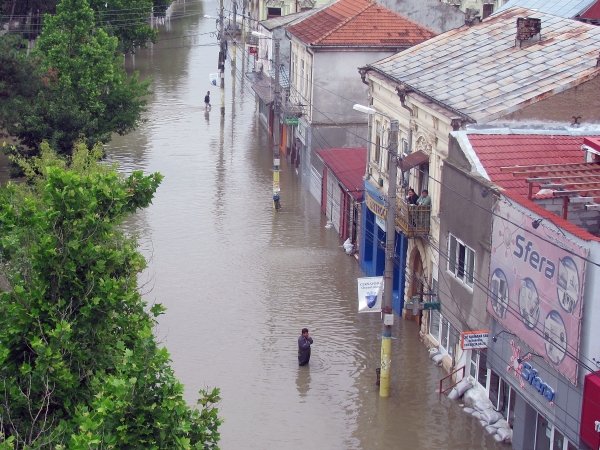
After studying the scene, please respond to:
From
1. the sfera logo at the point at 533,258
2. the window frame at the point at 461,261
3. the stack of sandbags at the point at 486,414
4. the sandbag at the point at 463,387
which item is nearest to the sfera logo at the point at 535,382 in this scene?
the sfera logo at the point at 533,258

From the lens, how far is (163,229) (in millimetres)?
33844

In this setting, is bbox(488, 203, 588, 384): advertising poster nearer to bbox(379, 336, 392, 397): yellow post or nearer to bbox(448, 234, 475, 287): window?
bbox(448, 234, 475, 287): window

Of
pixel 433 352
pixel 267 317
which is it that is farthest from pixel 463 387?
pixel 267 317

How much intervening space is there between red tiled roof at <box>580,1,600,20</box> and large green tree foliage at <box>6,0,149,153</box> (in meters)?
18.4

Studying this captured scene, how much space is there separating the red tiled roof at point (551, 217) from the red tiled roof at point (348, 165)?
1200 cm

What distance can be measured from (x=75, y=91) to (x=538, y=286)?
25.9 metres

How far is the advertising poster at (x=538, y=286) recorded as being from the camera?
1524 cm

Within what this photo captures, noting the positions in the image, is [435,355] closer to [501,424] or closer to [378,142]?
[501,424]

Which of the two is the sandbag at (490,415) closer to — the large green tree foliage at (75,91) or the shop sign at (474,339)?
the shop sign at (474,339)

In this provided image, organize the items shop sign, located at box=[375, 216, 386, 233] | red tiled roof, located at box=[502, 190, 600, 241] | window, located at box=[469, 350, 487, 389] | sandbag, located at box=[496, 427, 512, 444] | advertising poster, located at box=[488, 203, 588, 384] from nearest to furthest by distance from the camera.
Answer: red tiled roof, located at box=[502, 190, 600, 241], advertising poster, located at box=[488, 203, 588, 384], sandbag, located at box=[496, 427, 512, 444], window, located at box=[469, 350, 487, 389], shop sign, located at box=[375, 216, 386, 233]

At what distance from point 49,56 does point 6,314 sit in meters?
28.3

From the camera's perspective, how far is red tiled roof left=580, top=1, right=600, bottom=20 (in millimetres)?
33594

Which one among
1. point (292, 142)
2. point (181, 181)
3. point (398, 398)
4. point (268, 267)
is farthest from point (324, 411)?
point (292, 142)

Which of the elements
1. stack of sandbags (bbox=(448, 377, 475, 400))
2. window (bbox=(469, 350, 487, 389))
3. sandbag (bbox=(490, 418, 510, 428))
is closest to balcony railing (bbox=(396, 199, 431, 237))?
window (bbox=(469, 350, 487, 389))
